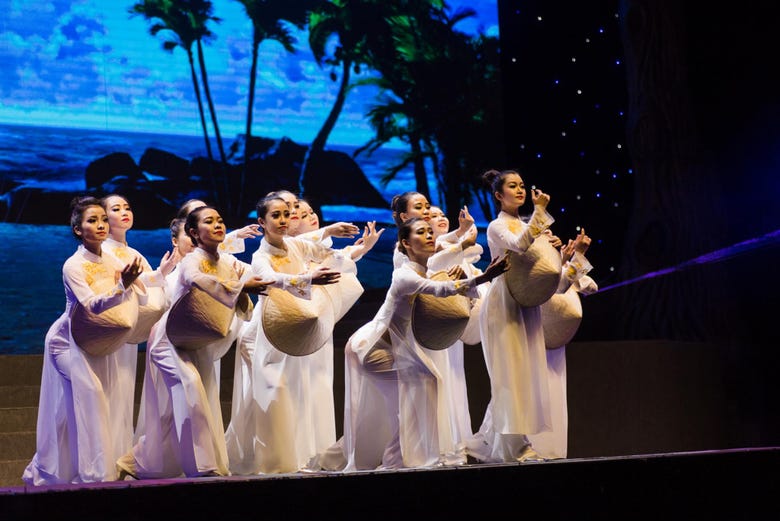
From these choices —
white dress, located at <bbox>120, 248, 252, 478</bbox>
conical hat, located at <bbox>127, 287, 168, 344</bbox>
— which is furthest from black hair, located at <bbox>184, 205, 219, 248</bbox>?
conical hat, located at <bbox>127, 287, 168, 344</bbox>

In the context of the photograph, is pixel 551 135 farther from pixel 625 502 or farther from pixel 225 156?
pixel 625 502

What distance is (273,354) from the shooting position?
18.1ft

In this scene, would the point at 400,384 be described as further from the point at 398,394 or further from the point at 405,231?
the point at 405,231

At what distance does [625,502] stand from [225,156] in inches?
188

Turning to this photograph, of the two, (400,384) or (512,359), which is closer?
(400,384)

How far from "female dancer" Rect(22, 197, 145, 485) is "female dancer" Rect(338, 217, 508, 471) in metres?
1.17

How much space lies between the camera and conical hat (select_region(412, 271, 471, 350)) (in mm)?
5289

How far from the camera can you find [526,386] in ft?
18.6

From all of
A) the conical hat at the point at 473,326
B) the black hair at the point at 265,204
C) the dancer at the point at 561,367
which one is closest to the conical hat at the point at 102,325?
the black hair at the point at 265,204

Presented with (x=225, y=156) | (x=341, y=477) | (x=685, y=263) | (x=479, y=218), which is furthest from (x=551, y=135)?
(x=341, y=477)

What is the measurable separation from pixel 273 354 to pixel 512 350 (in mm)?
1262

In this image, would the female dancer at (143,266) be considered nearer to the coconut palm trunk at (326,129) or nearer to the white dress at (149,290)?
the white dress at (149,290)

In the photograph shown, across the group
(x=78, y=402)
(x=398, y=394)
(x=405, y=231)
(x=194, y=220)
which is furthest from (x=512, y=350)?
(x=78, y=402)

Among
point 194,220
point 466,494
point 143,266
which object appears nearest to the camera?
point 466,494
